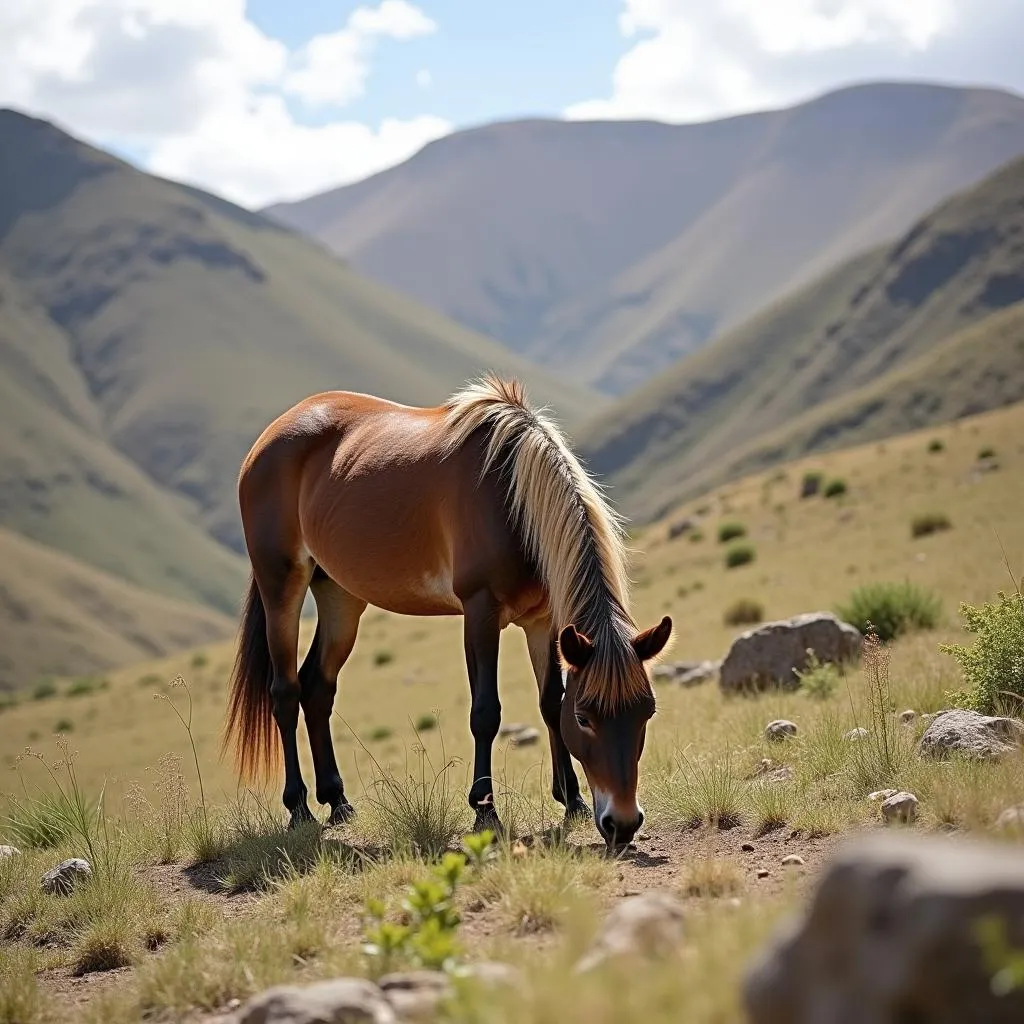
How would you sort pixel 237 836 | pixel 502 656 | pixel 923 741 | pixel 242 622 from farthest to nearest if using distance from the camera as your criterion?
1. pixel 502 656
2. pixel 242 622
3. pixel 237 836
4. pixel 923 741

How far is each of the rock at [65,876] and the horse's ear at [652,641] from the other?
3968mm

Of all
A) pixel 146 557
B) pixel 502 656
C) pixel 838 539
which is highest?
pixel 838 539

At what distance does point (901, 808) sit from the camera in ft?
20.7

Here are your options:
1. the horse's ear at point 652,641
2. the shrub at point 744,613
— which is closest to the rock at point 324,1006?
the horse's ear at point 652,641

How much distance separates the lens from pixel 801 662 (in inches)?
575

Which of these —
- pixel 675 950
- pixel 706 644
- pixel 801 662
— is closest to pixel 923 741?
pixel 675 950

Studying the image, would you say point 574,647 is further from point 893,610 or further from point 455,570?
point 893,610

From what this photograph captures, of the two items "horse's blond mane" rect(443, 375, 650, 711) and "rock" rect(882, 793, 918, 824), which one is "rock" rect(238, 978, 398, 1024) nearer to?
"horse's blond mane" rect(443, 375, 650, 711)

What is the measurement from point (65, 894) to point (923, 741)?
18.8ft

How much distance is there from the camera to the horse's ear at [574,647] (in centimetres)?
656

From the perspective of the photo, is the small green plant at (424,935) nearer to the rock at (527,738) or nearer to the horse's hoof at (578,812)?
the horse's hoof at (578,812)

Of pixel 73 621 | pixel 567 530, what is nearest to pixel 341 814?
pixel 567 530

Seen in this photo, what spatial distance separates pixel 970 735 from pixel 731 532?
30.1 meters

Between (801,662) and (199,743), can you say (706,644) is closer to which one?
(801,662)
